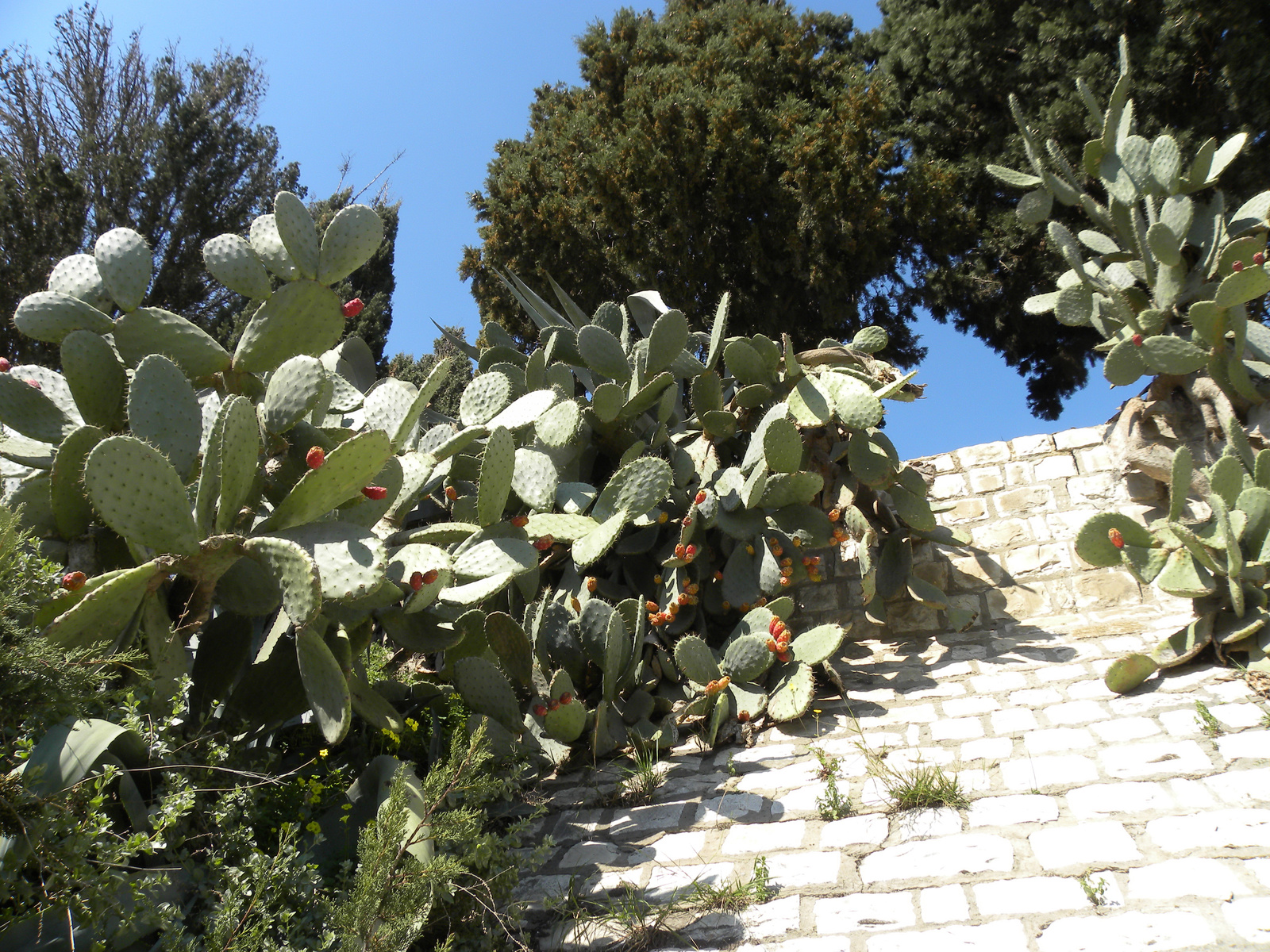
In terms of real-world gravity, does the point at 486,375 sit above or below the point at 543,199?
below

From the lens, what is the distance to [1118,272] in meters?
4.31

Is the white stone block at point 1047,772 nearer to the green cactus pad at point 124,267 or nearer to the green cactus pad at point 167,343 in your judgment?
the green cactus pad at point 167,343

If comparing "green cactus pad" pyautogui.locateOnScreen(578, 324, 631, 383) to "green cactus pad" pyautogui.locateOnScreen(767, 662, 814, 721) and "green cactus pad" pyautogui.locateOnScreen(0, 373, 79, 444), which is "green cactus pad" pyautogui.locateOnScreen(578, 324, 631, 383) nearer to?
"green cactus pad" pyautogui.locateOnScreen(767, 662, 814, 721)

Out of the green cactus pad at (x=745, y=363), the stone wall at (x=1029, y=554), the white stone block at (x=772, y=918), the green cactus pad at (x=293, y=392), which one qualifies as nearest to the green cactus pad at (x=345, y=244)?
the green cactus pad at (x=293, y=392)

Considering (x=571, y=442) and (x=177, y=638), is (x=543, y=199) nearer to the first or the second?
(x=571, y=442)

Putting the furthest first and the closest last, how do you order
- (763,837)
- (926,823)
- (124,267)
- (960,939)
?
1. (124,267)
2. (763,837)
3. (926,823)
4. (960,939)

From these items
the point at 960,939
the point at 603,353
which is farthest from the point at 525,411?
the point at 960,939

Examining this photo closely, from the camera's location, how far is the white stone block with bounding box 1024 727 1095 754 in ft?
8.23

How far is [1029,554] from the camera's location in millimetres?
4199

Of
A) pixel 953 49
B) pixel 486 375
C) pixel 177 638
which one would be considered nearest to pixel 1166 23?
pixel 953 49

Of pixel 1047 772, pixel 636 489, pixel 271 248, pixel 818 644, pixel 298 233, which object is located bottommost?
pixel 1047 772

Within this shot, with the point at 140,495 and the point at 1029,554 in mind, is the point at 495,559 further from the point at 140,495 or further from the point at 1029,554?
the point at 1029,554

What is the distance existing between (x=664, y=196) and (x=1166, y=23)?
4.78 meters

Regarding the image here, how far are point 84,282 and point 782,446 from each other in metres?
2.36
